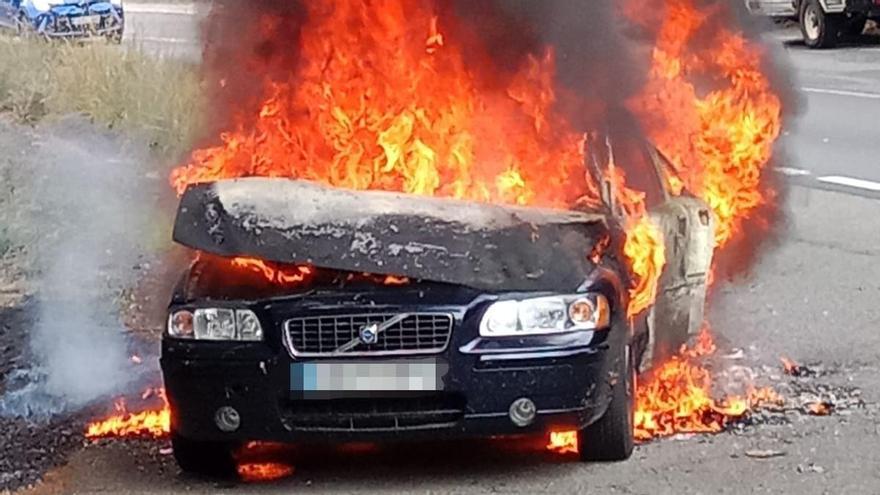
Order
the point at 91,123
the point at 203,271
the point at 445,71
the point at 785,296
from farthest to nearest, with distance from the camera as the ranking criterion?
the point at 91,123 < the point at 785,296 < the point at 445,71 < the point at 203,271

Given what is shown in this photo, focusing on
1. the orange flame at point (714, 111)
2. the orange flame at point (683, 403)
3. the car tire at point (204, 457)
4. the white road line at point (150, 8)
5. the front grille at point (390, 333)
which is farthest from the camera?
the white road line at point (150, 8)

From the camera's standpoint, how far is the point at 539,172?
678 centimetres

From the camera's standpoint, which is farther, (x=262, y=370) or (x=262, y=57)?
(x=262, y=57)

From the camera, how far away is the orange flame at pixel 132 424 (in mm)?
7316

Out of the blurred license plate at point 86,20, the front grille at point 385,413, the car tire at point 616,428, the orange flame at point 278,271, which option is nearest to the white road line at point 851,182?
the car tire at point 616,428

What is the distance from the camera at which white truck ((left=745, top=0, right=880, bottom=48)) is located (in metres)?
26.5

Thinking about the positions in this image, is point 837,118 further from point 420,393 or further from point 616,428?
point 420,393

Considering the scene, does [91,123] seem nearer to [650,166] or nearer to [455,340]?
[650,166]

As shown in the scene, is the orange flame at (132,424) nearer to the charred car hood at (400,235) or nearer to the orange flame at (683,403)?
the charred car hood at (400,235)

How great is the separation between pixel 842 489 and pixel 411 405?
5.17ft

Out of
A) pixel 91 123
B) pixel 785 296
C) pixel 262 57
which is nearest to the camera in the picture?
pixel 262 57

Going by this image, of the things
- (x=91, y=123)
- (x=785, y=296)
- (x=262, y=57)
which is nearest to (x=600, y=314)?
(x=262, y=57)

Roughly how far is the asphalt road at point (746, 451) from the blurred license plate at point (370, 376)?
481 mm

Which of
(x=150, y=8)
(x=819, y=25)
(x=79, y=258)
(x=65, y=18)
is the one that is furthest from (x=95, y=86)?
(x=150, y=8)
